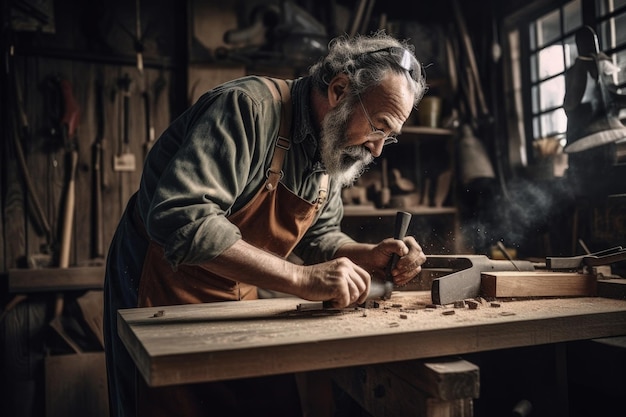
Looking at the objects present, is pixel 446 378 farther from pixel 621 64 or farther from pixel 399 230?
pixel 621 64

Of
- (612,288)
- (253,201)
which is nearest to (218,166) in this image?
(253,201)

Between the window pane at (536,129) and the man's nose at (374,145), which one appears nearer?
the man's nose at (374,145)

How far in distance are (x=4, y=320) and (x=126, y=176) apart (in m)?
1.35

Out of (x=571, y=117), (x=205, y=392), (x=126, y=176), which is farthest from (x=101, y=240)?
(x=571, y=117)

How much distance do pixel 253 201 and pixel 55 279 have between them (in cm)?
247

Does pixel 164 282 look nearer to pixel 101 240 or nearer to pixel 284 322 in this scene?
pixel 284 322

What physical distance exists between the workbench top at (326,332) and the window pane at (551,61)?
2786 millimetres

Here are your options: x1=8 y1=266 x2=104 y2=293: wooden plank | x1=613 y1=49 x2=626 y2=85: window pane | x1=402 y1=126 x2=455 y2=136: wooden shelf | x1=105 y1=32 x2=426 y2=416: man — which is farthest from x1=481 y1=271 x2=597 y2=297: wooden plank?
x1=8 y1=266 x2=104 y2=293: wooden plank

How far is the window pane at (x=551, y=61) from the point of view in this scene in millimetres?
4074

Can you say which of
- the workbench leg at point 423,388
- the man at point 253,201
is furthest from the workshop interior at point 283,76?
the workbench leg at point 423,388

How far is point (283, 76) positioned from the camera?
14.3 ft

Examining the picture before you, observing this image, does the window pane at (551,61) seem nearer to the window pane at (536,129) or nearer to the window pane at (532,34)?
the window pane at (532,34)

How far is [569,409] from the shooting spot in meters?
1.79

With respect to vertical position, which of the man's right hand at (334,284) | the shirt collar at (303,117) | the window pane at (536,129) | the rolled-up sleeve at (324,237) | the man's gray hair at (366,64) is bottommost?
the man's right hand at (334,284)
